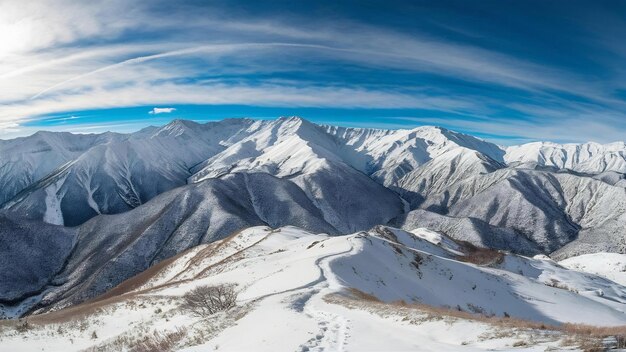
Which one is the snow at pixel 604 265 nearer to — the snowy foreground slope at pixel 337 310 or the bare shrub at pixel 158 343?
the snowy foreground slope at pixel 337 310

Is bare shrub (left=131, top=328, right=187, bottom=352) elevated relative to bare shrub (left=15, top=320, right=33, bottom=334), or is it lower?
elevated

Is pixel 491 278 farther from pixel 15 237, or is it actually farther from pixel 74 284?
pixel 15 237

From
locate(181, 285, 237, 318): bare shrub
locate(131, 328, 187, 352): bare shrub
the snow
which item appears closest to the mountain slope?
locate(181, 285, 237, 318): bare shrub

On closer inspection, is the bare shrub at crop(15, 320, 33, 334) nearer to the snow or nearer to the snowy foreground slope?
the snowy foreground slope

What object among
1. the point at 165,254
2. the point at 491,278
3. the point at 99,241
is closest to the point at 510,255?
the point at 491,278

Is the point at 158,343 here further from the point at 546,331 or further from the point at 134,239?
the point at 134,239

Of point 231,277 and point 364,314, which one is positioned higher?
point 364,314
